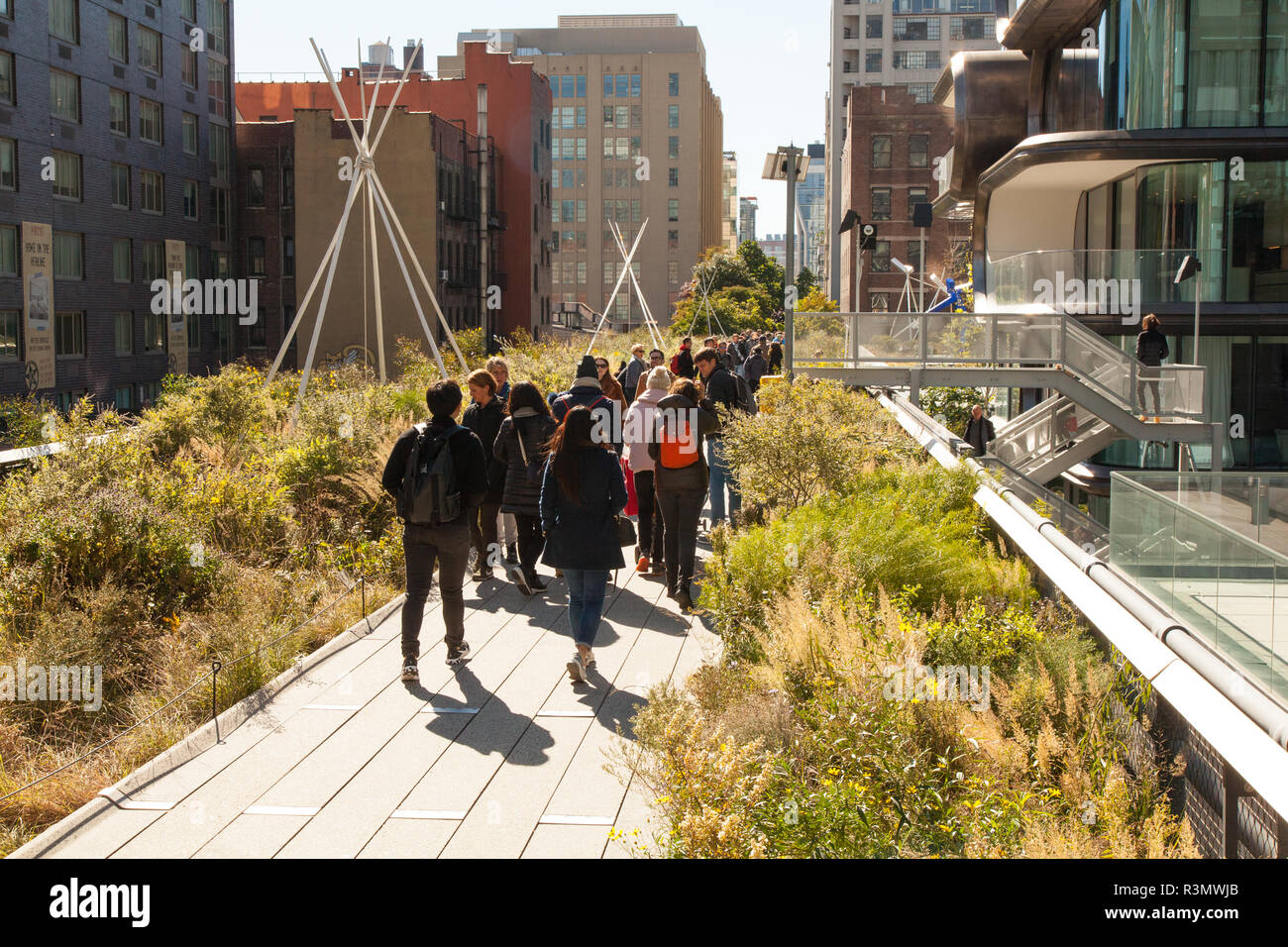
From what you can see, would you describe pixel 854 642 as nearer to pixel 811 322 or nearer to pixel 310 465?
pixel 310 465

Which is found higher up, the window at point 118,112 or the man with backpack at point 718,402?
the window at point 118,112

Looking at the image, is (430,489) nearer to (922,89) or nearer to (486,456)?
(486,456)

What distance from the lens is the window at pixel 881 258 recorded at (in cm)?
7869

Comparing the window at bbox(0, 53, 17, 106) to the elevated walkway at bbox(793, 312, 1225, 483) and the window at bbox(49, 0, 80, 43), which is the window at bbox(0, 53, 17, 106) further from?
the elevated walkway at bbox(793, 312, 1225, 483)

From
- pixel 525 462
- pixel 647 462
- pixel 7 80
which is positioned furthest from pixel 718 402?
pixel 7 80

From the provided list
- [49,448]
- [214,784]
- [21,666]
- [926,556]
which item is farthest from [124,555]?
[926,556]

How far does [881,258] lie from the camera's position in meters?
78.8

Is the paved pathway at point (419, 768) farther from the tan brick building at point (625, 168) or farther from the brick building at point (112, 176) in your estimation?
the tan brick building at point (625, 168)

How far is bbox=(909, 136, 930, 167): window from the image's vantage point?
79.0 m

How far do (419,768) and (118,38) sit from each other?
50325 mm

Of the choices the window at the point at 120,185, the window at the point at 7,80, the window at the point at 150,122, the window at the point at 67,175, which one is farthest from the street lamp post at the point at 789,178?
the window at the point at 150,122

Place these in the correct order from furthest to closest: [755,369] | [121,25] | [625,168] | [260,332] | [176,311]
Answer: [625,168]
[260,332]
[176,311]
[121,25]
[755,369]

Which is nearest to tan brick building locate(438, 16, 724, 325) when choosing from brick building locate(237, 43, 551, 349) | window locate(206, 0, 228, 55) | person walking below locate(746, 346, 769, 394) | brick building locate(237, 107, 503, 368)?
brick building locate(237, 43, 551, 349)

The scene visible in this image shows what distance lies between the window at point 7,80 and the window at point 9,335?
6.76 meters
